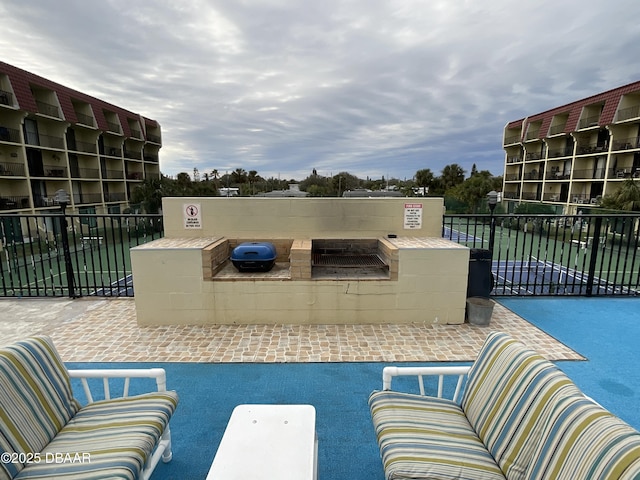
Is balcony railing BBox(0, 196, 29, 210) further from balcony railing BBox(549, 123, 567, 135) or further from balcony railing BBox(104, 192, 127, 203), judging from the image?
balcony railing BBox(549, 123, 567, 135)

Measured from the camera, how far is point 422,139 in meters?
33.0

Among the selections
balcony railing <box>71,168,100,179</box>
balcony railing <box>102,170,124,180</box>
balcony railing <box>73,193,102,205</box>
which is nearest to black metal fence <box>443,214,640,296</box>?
balcony railing <box>73,193,102,205</box>

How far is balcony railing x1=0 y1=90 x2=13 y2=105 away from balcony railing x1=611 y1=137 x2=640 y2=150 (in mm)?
34546

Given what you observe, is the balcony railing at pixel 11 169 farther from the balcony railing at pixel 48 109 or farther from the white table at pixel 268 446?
the white table at pixel 268 446

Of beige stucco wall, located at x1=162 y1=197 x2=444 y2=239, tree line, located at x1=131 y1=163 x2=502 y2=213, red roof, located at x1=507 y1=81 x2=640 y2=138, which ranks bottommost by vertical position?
beige stucco wall, located at x1=162 y1=197 x2=444 y2=239

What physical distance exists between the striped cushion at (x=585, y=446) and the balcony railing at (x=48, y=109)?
24.3m

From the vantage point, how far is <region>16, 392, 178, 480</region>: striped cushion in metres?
1.45

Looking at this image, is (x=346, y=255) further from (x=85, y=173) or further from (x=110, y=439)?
(x=85, y=173)

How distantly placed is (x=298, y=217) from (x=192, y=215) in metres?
1.67

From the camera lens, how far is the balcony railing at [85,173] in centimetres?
2039

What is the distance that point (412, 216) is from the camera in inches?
195

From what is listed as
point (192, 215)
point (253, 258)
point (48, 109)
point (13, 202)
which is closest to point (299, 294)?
point (253, 258)

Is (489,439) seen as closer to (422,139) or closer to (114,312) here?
(114,312)

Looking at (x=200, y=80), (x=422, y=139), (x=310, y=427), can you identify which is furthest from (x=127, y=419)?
(x=422, y=139)
